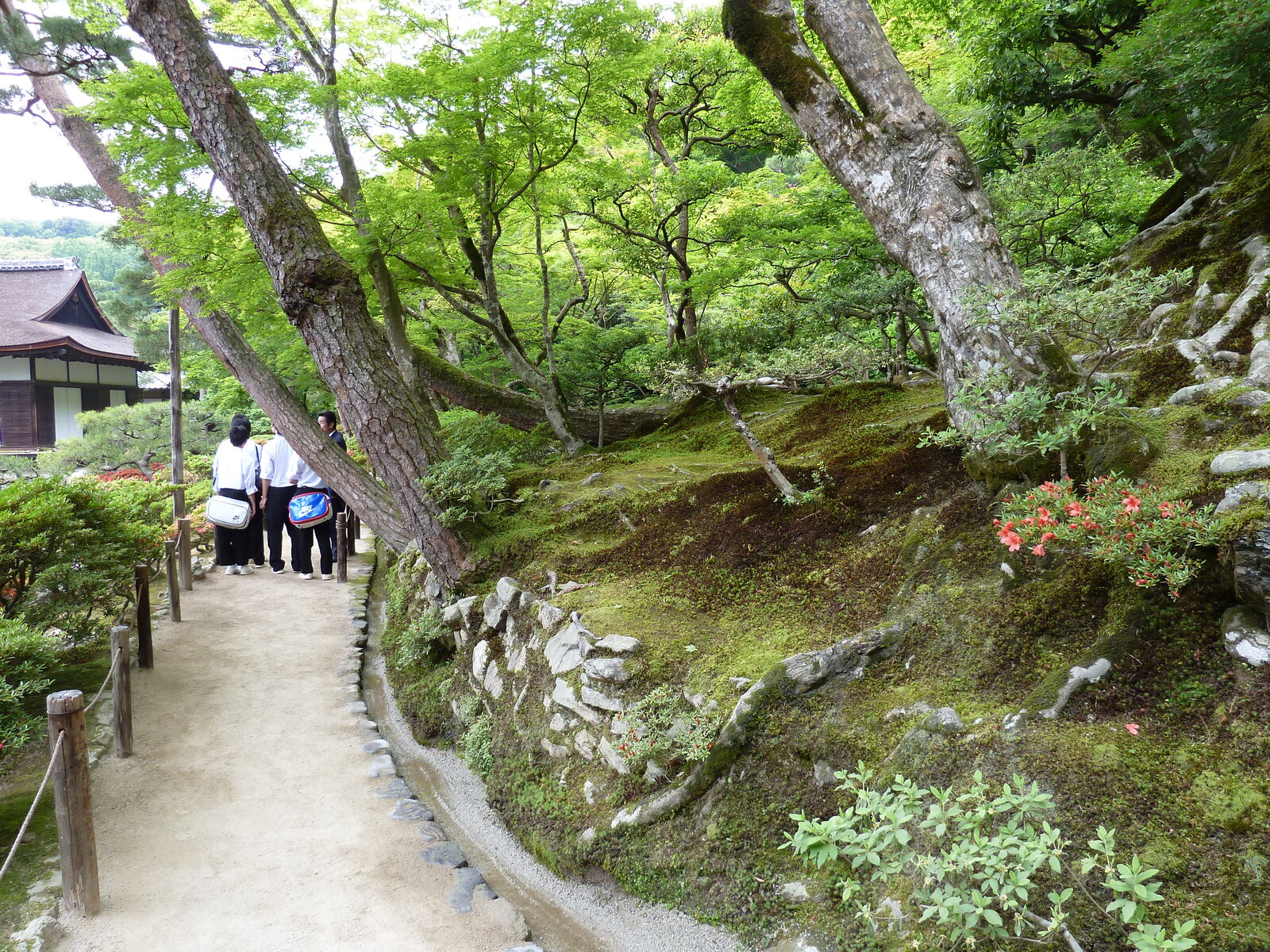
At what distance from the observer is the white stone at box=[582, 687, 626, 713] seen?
4047mm

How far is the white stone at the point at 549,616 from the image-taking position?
4918 mm

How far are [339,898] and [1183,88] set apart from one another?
8.22 m

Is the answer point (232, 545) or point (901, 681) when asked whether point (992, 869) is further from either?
point (232, 545)

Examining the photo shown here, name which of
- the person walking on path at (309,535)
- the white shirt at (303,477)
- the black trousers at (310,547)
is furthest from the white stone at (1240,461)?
the black trousers at (310,547)

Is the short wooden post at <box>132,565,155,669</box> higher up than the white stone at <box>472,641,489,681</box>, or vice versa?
the short wooden post at <box>132,565,155,669</box>

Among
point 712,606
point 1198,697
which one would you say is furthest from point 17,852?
point 1198,697

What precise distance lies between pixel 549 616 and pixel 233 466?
216 inches

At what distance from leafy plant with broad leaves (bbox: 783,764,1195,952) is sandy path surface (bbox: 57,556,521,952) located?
195 centimetres

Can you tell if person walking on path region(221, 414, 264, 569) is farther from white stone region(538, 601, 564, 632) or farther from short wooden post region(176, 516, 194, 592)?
white stone region(538, 601, 564, 632)

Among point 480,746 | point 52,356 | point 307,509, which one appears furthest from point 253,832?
point 52,356

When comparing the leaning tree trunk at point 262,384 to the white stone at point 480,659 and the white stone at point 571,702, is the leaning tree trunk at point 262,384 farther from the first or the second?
the white stone at point 571,702

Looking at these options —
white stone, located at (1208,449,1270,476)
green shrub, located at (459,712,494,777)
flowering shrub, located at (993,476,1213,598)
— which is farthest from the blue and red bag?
white stone, located at (1208,449,1270,476)

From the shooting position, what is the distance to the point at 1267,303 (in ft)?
14.5

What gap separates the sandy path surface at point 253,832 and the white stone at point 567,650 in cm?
128
